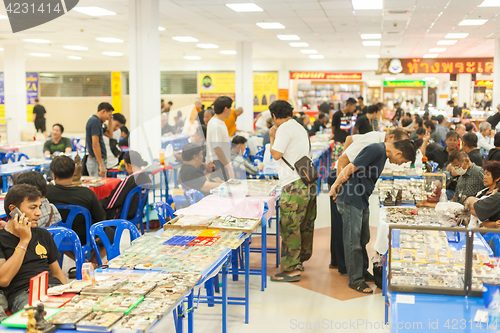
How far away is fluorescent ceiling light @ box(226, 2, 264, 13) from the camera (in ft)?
31.3

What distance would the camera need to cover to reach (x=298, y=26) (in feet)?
40.0

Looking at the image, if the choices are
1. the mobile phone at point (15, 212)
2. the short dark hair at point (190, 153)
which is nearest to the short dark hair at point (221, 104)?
the short dark hair at point (190, 153)

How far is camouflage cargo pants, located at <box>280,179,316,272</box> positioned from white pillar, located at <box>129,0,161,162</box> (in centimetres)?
467

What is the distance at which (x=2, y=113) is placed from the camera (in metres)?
20.7

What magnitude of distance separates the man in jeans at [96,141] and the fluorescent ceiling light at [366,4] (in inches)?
179

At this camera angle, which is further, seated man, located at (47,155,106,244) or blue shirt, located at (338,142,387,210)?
seated man, located at (47,155,106,244)

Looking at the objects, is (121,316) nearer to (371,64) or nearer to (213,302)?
(213,302)

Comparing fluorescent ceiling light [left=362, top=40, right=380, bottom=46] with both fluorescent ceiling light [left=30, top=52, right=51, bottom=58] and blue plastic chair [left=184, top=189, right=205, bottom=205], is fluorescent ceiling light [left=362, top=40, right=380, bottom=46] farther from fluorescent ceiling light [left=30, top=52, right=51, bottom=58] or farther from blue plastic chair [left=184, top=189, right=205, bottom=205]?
blue plastic chair [left=184, top=189, right=205, bottom=205]

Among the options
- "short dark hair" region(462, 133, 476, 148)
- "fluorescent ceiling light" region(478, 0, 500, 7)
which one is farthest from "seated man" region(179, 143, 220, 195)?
"fluorescent ceiling light" region(478, 0, 500, 7)

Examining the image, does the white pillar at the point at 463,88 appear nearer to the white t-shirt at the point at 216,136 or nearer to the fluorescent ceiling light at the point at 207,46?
the fluorescent ceiling light at the point at 207,46

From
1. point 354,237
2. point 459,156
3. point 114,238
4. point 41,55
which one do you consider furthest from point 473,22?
point 41,55

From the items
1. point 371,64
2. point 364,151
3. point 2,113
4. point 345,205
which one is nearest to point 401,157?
point 364,151

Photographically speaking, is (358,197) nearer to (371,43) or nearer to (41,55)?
(371,43)

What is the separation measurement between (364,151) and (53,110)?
20900 mm
